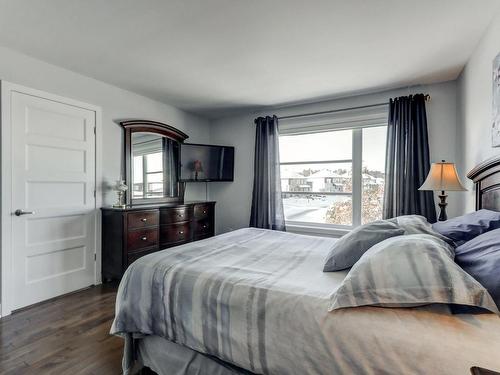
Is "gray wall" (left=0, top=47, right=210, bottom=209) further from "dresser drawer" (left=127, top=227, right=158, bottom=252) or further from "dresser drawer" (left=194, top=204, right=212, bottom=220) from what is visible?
"dresser drawer" (left=127, top=227, right=158, bottom=252)

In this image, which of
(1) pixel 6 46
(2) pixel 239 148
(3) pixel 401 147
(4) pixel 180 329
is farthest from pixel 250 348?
(2) pixel 239 148

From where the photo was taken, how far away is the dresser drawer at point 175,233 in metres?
3.61

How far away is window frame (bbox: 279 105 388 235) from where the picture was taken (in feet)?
11.6

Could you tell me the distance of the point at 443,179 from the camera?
245cm

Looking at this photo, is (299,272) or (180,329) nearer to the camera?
(180,329)

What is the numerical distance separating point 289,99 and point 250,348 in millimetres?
3392

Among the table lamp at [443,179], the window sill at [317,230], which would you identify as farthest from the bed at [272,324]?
the window sill at [317,230]

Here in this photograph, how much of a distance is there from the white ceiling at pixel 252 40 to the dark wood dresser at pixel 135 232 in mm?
1617

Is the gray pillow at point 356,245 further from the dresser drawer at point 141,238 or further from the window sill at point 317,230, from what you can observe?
the dresser drawer at point 141,238

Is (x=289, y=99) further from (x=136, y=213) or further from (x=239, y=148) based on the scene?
(x=136, y=213)

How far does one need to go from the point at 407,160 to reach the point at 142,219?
3.33 metres

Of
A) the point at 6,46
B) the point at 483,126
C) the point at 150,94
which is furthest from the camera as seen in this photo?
the point at 150,94

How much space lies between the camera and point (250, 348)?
3.95ft

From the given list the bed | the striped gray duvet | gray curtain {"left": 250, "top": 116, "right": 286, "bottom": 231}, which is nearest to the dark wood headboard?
the bed
